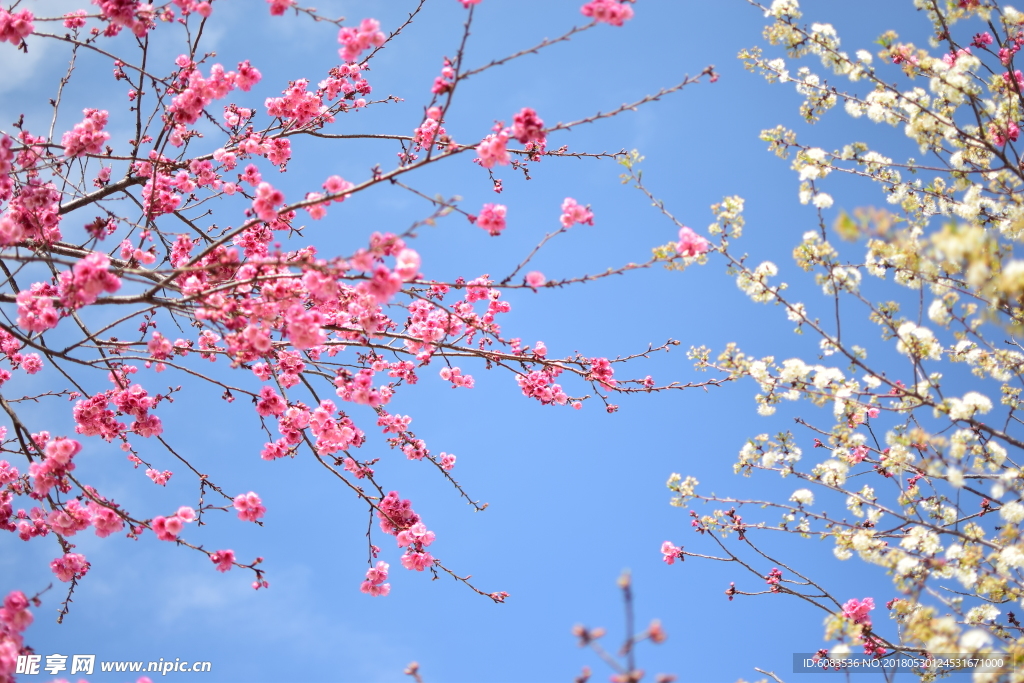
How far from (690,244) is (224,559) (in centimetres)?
378

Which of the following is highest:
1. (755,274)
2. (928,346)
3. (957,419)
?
(755,274)

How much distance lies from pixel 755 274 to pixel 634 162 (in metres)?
1.22

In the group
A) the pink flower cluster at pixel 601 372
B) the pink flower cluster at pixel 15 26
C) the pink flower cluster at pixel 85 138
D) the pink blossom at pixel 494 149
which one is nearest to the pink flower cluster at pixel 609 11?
the pink blossom at pixel 494 149

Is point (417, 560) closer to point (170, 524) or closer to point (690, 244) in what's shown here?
point (170, 524)

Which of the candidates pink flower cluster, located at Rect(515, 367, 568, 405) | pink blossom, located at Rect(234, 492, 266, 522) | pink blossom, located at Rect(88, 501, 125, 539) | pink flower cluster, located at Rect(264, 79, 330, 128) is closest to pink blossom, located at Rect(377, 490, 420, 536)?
pink blossom, located at Rect(234, 492, 266, 522)

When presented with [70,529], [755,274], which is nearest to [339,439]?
[70,529]

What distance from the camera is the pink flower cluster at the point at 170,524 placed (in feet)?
13.0

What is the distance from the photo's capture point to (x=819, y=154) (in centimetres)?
488

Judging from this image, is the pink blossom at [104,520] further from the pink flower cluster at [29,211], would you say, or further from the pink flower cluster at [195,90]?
the pink flower cluster at [195,90]

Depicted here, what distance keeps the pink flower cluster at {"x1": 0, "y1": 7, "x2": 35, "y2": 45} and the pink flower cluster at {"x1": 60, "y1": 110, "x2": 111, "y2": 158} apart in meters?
0.70

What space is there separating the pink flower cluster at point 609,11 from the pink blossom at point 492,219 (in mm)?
1325

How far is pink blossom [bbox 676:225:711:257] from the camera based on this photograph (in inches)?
167

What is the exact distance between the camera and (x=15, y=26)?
15.3 ft

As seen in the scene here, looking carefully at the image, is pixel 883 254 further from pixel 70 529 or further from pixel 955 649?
pixel 70 529
